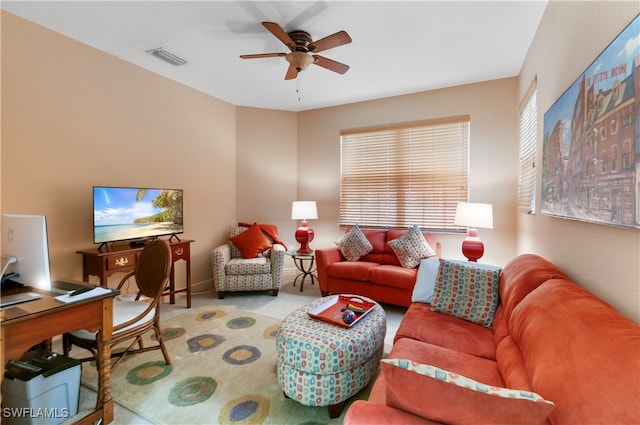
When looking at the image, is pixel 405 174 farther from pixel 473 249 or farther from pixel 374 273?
pixel 374 273

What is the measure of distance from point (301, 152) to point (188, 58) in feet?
7.39

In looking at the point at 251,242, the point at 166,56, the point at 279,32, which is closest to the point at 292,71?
the point at 279,32

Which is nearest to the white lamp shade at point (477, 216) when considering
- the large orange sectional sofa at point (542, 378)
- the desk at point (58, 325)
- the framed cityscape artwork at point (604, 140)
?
the framed cityscape artwork at point (604, 140)

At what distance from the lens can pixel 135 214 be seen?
9.96ft

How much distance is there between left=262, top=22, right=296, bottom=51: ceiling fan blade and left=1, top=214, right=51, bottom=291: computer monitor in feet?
6.05

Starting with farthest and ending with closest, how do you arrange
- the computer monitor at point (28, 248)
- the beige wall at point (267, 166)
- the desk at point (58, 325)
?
the beige wall at point (267, 166) < the computer monitor at point (28, 248) < the desk at point (58, 325)

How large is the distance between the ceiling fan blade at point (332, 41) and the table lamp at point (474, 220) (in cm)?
217

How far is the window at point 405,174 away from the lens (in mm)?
3891

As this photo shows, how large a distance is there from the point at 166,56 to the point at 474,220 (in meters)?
3.74

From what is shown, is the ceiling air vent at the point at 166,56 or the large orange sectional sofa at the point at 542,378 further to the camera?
the ceiling air vent at the point at 166,56

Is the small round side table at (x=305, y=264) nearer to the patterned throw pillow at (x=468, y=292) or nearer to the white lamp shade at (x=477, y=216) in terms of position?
the white lamp shade at (x=477, y=216)

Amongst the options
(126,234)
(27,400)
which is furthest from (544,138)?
(126,234)

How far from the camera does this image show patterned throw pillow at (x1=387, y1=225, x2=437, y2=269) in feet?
11.4

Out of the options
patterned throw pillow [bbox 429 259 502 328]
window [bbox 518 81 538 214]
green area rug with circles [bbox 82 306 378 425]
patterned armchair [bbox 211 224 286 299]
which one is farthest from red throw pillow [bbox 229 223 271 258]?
window [bbox 518 81 538 214]
